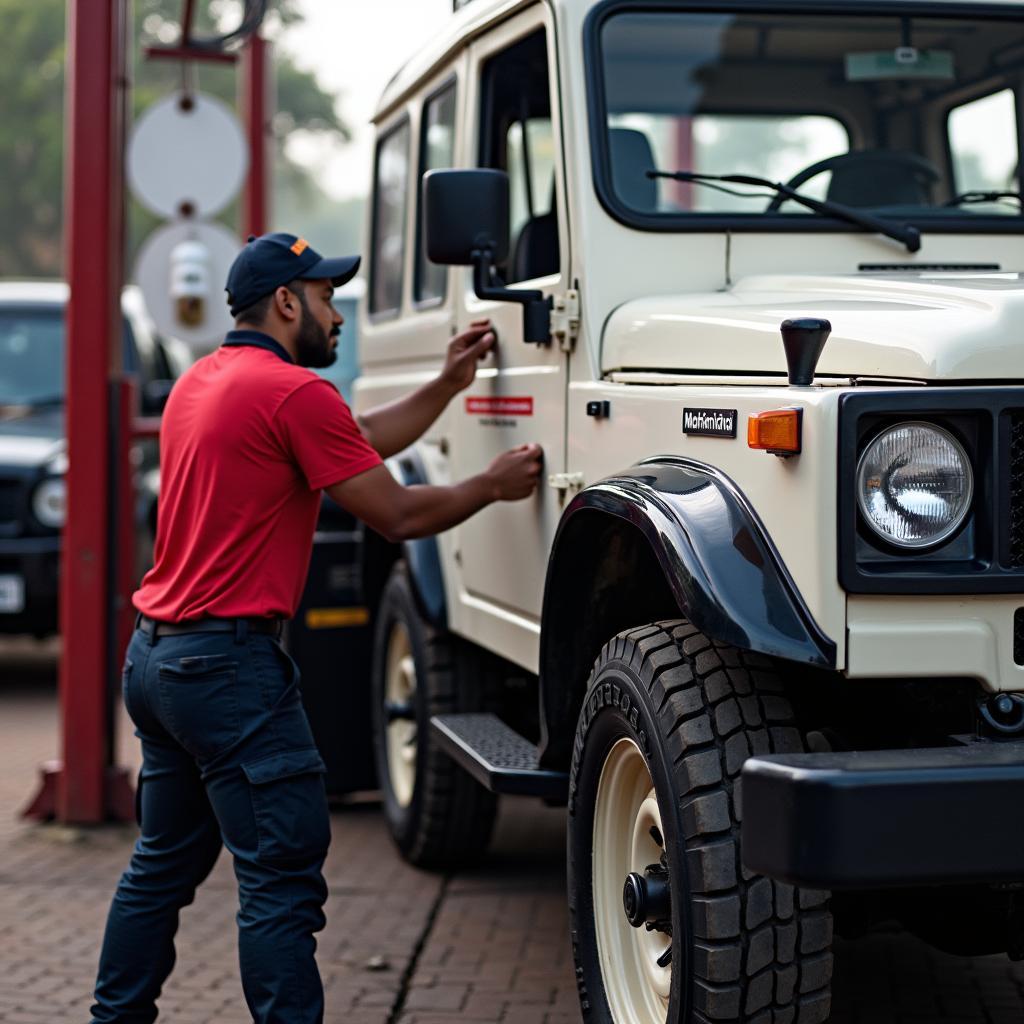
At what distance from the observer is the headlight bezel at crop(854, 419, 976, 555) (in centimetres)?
298

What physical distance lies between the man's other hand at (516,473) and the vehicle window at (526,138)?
0.51 m

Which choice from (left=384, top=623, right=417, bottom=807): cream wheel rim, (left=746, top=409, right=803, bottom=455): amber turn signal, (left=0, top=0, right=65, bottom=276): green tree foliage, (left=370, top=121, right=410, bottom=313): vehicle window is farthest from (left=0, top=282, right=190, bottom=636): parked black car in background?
(left=0, top=0, right=65, bottom=276): green tree foliage

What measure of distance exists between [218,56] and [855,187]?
4.64 meters

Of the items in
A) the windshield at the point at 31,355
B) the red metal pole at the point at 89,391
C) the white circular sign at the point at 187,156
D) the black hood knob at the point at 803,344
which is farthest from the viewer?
the windshield at the point at 31,355

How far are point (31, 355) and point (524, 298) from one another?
6.80 m

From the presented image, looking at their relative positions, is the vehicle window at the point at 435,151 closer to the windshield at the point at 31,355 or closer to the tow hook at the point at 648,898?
the tow hook at the point at 648,898

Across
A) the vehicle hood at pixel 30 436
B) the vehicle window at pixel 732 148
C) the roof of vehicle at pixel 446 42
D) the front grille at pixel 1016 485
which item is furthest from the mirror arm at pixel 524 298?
the vehicle hood at pixel 30 436

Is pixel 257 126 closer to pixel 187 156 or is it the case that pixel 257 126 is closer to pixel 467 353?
pixel 187 156

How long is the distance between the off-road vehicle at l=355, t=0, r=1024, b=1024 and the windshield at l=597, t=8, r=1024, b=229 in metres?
0.01

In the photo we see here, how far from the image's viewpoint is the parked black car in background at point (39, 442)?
9336 mm

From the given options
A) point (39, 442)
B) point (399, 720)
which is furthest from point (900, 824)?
point (39, 442)

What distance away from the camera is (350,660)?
654 centimetres

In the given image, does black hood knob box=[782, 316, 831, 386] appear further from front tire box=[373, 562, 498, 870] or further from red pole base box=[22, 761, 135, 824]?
red pole base box=[22, 761, 135, 824]

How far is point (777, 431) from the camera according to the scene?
10.0 ft
